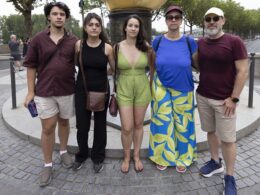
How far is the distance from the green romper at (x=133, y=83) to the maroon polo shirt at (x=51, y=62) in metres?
0.58

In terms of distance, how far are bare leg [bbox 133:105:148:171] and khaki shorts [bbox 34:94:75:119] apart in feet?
2.63

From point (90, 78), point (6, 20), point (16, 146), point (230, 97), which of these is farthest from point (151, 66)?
point (6, 20)

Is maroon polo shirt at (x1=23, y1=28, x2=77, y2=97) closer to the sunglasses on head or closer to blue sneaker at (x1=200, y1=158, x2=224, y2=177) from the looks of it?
the sunglasses on head

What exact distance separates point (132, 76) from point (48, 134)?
1198mm

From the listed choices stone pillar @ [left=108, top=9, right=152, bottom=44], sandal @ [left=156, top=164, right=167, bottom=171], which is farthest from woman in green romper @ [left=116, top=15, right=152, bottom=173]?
stone pillar @ [left=108, top=9, right=152, bottom=44]

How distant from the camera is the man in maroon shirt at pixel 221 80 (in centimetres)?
286

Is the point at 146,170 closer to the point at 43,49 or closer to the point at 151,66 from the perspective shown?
the point at 151,66

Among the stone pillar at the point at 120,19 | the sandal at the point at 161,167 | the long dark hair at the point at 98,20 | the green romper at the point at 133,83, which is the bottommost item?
the sandal at the point at 161,167

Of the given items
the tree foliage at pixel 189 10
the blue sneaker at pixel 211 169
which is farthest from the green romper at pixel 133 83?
the tree foliage at pixel 189 10

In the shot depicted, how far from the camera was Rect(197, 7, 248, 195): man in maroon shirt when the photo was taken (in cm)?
286

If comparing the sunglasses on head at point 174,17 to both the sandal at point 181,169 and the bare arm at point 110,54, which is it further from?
the sandal at point 181,169

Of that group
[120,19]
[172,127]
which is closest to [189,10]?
[120,19]

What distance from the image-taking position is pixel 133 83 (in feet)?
11.0

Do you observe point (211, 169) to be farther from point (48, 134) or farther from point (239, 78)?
point (48, 134)
